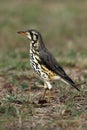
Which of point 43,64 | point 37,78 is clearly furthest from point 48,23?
point 43,64

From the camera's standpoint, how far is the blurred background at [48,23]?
17.9 meters

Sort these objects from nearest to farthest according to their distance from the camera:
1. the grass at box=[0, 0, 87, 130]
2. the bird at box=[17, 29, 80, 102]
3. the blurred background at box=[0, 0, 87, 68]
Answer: the grass at box=[0, 0, 87, 130]
the bird at box=[17, 29, 80, 102]
the blurred background at box=[0, 0, 87, 68]

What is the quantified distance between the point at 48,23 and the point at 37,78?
9.76 m

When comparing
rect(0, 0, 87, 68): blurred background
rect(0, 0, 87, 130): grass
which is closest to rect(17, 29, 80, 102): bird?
rect(0, 0, 87, 130): grass

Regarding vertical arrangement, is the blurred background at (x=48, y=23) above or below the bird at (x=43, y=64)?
above

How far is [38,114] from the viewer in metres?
8.21

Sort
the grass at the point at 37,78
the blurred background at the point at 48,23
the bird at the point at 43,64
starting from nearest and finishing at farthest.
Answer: the grass at the point at 37,78 < the bird at the point at 43,64 < the blurred background at the point at 48,23

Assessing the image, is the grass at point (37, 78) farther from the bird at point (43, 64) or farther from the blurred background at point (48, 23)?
the bird at point (43, 64)

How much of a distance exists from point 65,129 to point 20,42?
10.7 m

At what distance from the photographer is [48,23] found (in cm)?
2042

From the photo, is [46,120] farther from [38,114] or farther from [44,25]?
[44,25]

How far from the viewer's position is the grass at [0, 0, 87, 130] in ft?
26.0

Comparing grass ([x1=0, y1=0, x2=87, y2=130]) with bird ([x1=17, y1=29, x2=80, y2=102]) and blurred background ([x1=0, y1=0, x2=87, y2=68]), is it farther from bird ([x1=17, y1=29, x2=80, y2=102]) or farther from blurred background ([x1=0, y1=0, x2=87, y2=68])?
bird ([x1=17, y1=29, x2=80, y2=102])

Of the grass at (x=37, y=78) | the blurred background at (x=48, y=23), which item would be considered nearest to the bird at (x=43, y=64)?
the grass at (x=37, y=78)
